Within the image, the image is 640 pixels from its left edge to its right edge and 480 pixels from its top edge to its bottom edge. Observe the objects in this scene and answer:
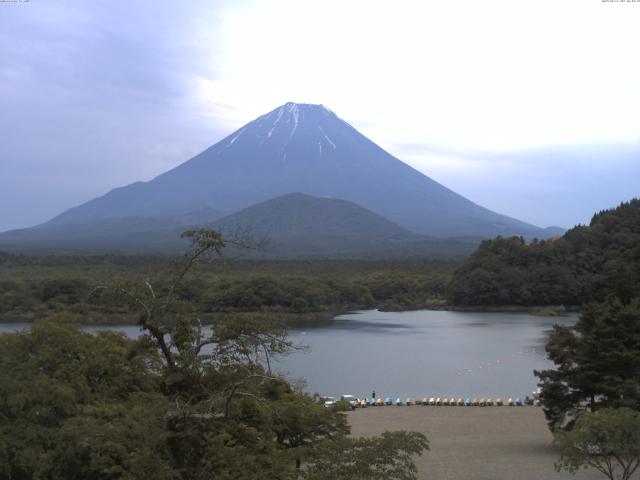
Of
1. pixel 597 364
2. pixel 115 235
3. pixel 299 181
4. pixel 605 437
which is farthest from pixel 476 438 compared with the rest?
pixel 299 181

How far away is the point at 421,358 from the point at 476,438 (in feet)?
40.9

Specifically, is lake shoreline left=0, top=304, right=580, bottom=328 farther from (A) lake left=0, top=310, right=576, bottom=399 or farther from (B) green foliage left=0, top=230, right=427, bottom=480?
(B) green foliage left=0, top=230, right=427, bottom=480

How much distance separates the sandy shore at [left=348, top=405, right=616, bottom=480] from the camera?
36.3 feet

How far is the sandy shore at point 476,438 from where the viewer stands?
11078 millimetres

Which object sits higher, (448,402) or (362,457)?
(362,457)

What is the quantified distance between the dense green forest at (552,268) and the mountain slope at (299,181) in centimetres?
6769

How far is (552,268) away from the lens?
160 feet

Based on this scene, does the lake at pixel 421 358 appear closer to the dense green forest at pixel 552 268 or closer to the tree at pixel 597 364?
the tree at pixel 597 364

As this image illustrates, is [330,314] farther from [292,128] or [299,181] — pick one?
[292,128]

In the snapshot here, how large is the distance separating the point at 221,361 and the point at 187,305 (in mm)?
560

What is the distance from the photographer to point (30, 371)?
25.8 ft

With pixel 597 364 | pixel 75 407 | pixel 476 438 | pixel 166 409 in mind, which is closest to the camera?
pixel 166 409

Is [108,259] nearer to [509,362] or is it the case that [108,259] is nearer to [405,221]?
[509,362]

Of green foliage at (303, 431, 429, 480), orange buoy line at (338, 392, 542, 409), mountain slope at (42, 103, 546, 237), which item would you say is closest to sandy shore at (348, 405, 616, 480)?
orange buoy line at (338, 392, 542, 409)
